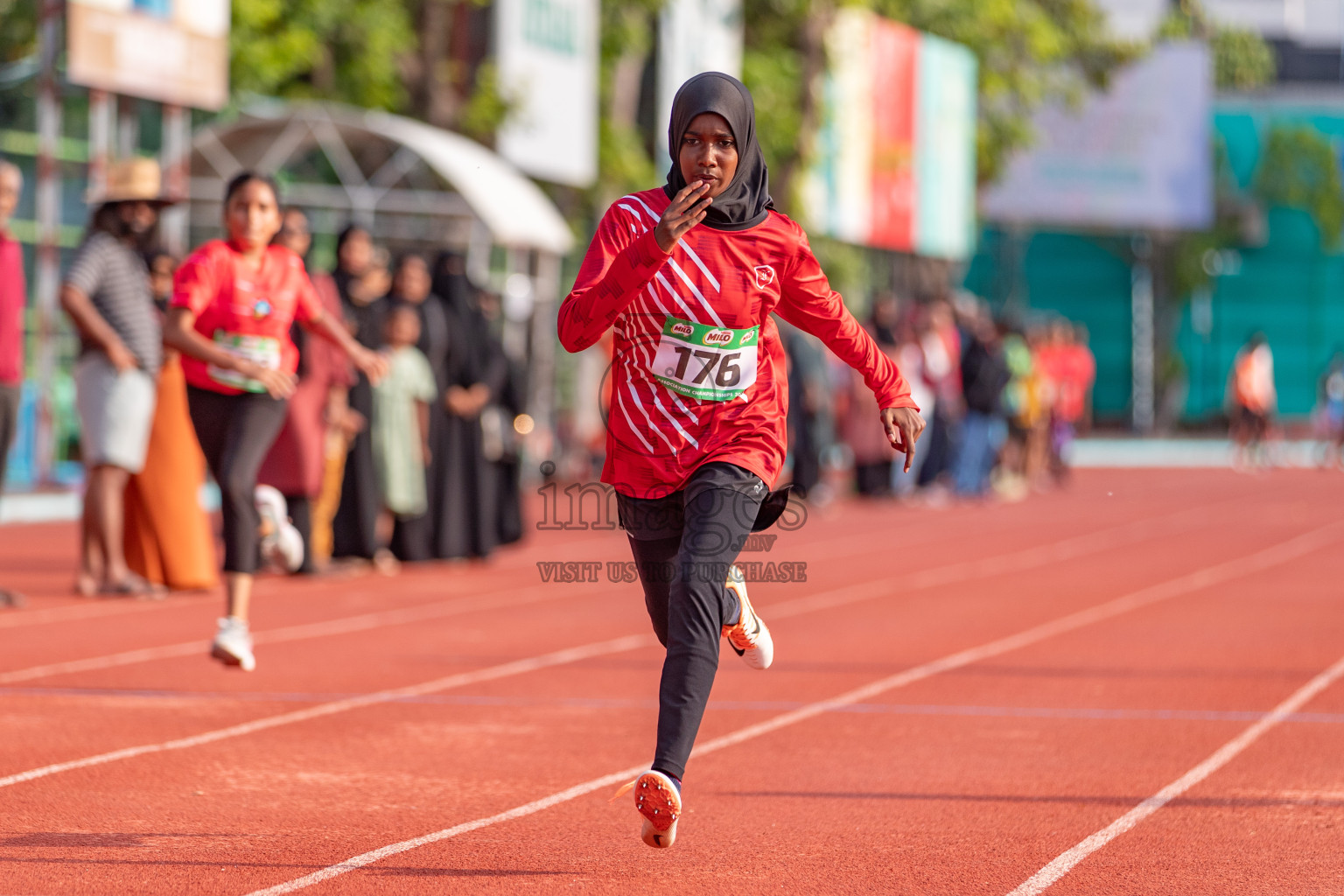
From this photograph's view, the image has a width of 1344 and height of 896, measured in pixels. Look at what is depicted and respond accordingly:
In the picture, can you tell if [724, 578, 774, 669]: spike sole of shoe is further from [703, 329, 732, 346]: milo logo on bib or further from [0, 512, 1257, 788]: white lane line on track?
[0, 512, 1257, 788]: white lane line on track

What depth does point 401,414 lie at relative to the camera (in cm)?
1297

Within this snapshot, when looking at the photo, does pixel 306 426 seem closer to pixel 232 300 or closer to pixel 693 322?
pixel 232 300

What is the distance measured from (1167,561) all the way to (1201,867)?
10004 millimetres

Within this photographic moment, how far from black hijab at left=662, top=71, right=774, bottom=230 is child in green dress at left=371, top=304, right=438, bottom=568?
7692 millimetres

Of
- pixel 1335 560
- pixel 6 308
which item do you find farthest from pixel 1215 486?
pixel 6 308

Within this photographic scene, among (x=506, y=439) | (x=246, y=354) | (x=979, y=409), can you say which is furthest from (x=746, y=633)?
(x=979, y=409)

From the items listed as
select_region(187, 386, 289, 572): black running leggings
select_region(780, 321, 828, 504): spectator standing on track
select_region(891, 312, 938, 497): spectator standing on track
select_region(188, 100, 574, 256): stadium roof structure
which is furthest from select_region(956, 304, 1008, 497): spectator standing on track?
select_region(187, 386, 289, 572): black running leggings

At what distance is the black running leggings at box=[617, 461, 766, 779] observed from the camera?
16.3 feet

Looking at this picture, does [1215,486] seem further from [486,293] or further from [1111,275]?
[1111,275]

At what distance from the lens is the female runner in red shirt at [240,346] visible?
7.72 m

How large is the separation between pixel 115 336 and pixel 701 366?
610cm

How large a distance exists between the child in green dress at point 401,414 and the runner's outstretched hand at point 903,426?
768 centimetres

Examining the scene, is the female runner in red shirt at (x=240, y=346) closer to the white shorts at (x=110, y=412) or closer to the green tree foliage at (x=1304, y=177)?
the white shorts at (x=110, y=412)

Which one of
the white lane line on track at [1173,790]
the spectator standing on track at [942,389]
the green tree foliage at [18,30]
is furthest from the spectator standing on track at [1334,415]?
the white lane line on track at [1173,790]
